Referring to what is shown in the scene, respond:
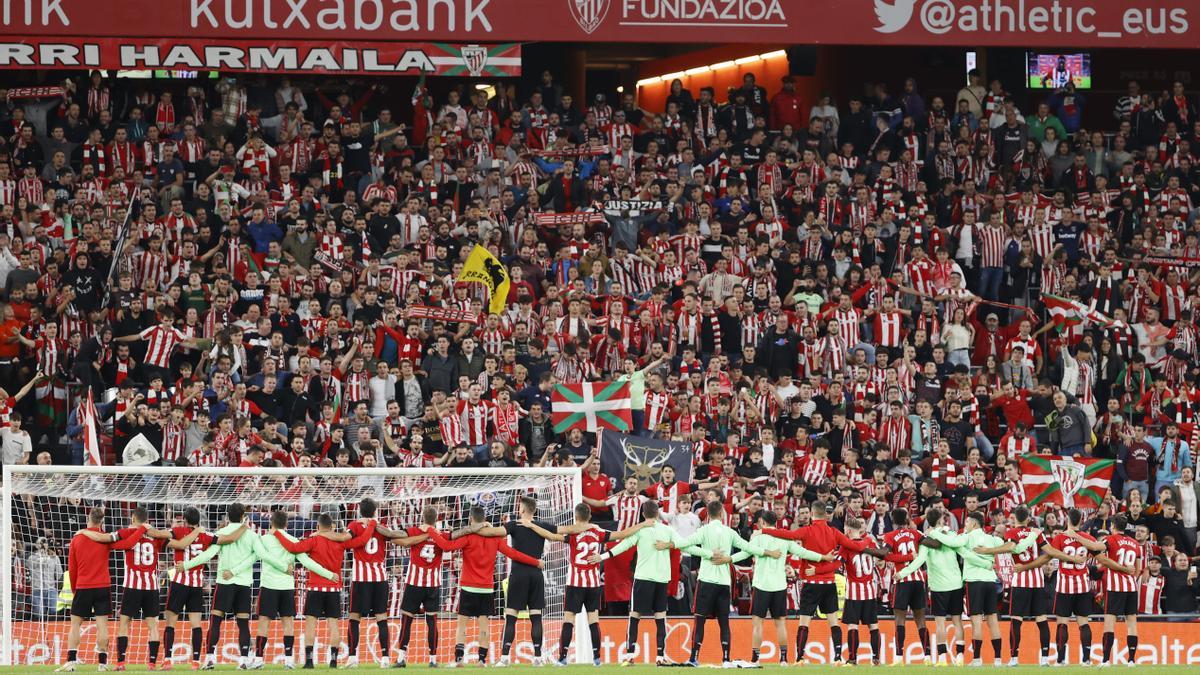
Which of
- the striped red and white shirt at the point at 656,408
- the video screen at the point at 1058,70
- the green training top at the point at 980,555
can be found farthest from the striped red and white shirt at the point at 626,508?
the video screen at the point at 1058,70

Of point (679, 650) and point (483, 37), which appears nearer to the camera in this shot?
point (679, 650)

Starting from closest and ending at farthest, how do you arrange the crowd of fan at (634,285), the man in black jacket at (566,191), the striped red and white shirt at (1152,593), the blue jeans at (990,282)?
the striped red and white shirt at (1152,593), the crowd of fan at (634,285), the blue jeans at (990,282), the man in black jacket at (566,191)

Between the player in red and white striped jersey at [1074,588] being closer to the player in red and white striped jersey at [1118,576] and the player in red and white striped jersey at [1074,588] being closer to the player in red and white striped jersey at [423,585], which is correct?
A: the player in red and white striped jersey at [1118,576]

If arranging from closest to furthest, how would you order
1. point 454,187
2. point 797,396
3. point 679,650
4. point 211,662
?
A: point 211,662 → point 679,650 → point 797,396 → point 454,187

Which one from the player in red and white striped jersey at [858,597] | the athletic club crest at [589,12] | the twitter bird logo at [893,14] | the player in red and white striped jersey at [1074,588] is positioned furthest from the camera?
the twitter bird logo at [893,14]

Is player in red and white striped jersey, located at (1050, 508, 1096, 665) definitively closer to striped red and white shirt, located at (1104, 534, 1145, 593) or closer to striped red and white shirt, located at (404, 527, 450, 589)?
striped red and white shirt, located at (1104, 534, 1145, 593)

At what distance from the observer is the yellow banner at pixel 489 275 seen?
24.6 meters

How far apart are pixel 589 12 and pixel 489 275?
576 centimetres

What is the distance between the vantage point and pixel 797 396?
2348 cm

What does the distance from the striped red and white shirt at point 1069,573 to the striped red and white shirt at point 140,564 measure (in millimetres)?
8336

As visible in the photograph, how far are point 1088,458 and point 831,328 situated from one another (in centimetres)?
350

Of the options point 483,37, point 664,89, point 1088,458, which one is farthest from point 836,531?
point 664,89

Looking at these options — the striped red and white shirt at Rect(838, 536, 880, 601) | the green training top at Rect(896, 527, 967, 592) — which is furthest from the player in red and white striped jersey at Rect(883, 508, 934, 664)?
the striped red and white shirt at Rect(838, 536, 880, 601)

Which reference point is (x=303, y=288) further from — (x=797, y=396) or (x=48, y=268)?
(x=797, y=396)
